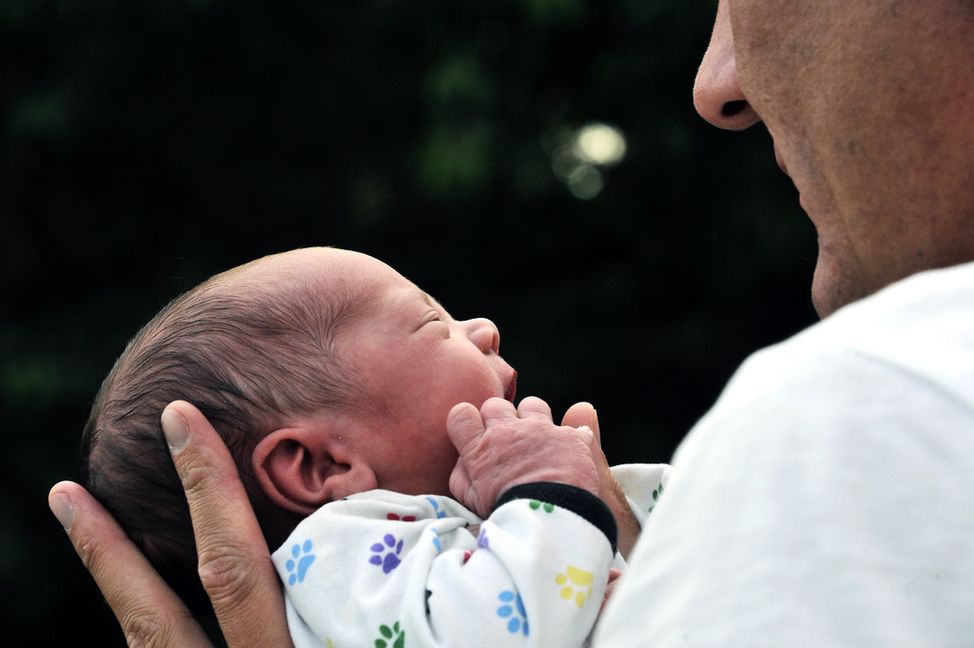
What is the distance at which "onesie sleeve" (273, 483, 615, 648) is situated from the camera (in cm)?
175

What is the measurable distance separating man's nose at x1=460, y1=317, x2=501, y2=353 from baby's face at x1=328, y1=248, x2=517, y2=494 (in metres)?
0.02

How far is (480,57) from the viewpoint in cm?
775

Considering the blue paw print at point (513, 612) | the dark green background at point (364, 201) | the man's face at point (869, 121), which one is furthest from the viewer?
the dark green background at point (364, 201)

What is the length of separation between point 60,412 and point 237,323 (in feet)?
19.9

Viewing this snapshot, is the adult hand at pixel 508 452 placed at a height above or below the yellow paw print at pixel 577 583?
above

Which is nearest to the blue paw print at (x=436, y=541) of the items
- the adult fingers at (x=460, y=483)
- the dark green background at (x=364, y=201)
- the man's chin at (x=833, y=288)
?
the adult fingers at (x=460, y=483)

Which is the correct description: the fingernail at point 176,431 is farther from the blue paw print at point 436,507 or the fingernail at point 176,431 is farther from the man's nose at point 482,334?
the man's nose at point 482,334

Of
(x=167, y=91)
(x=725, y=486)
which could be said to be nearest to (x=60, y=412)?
(x=167, y=91)

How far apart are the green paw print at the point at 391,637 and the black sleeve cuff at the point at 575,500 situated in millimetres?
255

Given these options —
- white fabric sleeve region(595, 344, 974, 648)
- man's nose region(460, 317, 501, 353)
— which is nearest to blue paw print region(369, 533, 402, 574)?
man's nose region(460, 317, 501, 353)

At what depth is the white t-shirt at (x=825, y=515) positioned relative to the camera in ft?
3.48

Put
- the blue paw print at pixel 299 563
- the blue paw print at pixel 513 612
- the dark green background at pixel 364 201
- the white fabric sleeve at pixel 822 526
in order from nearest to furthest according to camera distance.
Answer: the white fabric sleeve at pixel 822 526 < the blue paw print at pixel 513 612 < the blue paw print at pixel 299 563 < the dark green background at pixel 364 201

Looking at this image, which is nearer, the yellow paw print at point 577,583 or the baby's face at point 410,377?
the yellow paw print at point 577,583

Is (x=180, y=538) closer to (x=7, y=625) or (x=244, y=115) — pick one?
(x=7, y=625)
